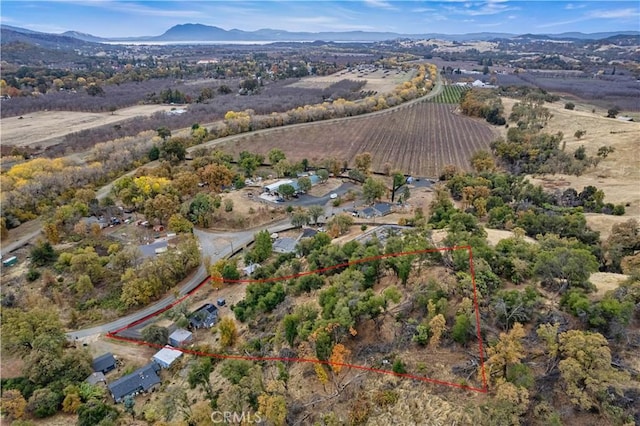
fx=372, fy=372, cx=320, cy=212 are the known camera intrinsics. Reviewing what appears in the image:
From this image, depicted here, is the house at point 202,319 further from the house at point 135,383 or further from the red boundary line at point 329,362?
the house at point 135,383

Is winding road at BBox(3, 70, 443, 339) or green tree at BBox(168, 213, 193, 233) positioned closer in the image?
winding road at BBox(3, 70, 443, 339)

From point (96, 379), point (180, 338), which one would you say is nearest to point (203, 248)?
point (180, 338)

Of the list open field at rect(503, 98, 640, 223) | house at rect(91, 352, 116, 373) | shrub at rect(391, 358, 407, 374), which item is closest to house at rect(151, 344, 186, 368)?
house at rect(91, 352, 116, 373)

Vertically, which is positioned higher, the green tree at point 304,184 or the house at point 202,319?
the green tree at point 304,184

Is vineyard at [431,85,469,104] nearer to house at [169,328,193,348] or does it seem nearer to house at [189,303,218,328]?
house at [189,303,218,328]

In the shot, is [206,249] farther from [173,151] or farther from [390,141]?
[390,141]

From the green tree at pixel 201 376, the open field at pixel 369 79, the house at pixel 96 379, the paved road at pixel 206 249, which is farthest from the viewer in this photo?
the open field at pixel 369 79

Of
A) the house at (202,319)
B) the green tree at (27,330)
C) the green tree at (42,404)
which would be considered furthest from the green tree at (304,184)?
the green tree at (42,404)

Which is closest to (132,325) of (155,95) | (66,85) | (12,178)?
(12,178)
